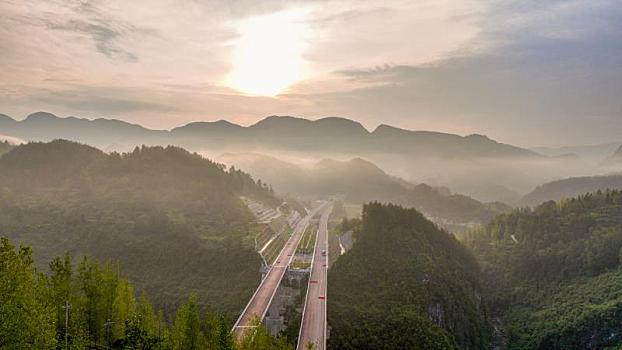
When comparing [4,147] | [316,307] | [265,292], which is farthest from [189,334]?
[4,147]

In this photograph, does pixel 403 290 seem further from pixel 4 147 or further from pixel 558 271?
pixel 4 147

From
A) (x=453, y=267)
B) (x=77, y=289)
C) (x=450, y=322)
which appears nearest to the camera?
(x=77, y=289)

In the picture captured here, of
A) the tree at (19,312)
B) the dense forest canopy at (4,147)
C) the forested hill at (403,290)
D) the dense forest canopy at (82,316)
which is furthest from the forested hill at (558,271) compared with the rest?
the dense forest canopy at (4,147)

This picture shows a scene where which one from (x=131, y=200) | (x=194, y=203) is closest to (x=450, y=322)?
(x=194, y=203)

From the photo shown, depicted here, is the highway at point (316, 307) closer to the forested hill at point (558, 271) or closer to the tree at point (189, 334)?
the tree at point (189, 334)

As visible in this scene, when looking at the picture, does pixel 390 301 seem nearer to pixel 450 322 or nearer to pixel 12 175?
pixel 450 322

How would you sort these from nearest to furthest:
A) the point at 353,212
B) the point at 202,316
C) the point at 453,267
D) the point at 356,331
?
the point at 356,331 → the point at 202,316 → the point at 453,267 → the point at 353,212

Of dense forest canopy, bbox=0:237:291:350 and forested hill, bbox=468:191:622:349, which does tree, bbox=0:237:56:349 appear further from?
forested hill, bbox=468:191:622:349

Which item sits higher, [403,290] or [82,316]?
[82,316]
